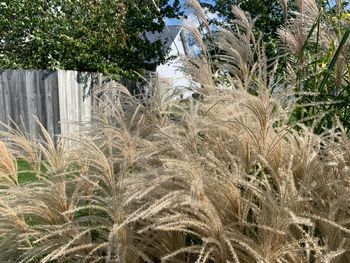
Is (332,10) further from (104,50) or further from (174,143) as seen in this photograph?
(104,50)

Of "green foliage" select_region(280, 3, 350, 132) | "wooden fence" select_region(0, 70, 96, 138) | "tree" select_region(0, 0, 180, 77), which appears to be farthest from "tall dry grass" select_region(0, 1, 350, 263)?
"tree" select_region(0, 0, 180, 77)

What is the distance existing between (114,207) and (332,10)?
2.72 metres

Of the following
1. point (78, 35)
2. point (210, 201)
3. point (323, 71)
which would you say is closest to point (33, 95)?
point (78, 35)

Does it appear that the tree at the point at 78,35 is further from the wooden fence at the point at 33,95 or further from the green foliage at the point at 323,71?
the green foliage at the point at 323,71

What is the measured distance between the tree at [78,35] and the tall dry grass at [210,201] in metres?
8.07

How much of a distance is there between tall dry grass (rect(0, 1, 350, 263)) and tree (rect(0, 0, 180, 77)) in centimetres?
807

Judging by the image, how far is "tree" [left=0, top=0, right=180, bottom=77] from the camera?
32.9ft

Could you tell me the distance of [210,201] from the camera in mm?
1352

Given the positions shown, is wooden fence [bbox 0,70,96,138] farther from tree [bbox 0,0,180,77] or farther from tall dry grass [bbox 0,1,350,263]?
tall dry grass [bbox 0,1,350,263]

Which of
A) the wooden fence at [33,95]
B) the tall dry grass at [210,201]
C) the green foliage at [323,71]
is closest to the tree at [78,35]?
the wooden fence at [33,95]

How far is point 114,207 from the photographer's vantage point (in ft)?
4.61

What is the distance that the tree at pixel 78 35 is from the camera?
1004cm

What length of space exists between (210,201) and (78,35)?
32.8 feet

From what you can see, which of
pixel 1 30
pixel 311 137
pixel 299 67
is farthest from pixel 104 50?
pixel 311 137
